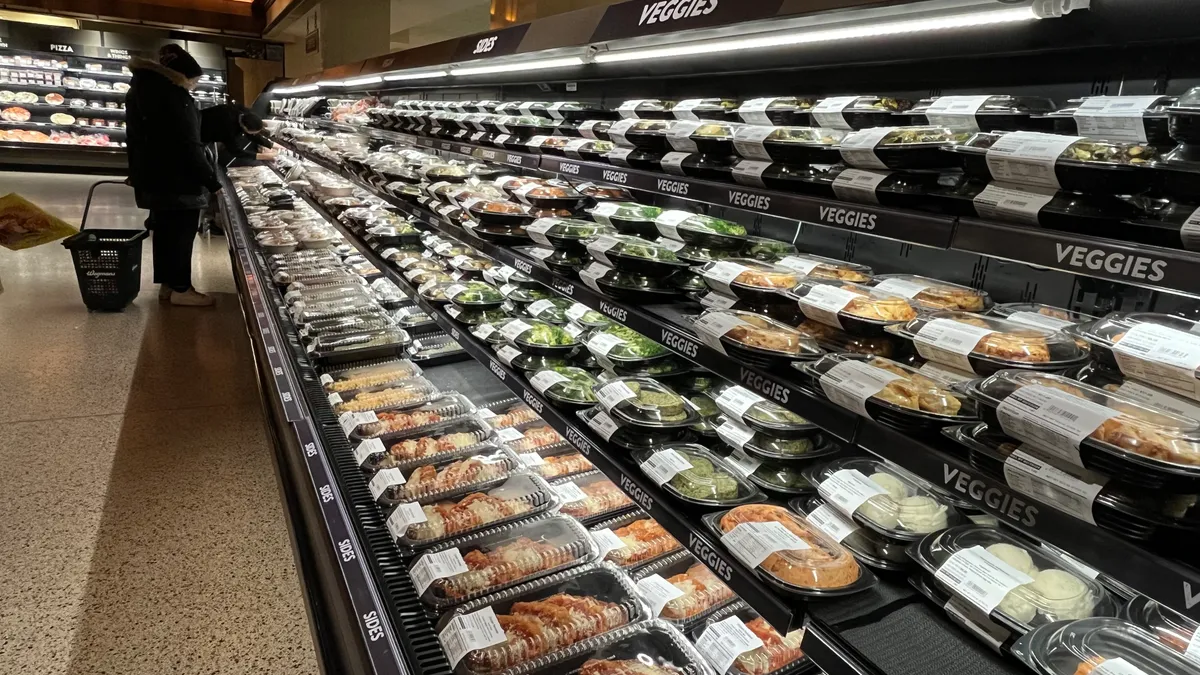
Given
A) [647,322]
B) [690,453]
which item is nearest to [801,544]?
[690,453]

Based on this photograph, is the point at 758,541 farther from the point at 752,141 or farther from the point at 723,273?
the point at 752,141

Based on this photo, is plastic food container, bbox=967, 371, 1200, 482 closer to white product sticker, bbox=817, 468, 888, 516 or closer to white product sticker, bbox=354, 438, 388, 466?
white product sticker, bbox=817, 468, 888, 516

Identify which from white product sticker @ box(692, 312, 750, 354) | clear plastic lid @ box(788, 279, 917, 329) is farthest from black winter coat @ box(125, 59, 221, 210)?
clear plastic lid @ box(788, 279, 917, 329)

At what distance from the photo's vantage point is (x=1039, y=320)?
1.27 metres

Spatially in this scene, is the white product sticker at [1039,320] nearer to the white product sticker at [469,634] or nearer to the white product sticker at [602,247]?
the white product sticker at [602,247]

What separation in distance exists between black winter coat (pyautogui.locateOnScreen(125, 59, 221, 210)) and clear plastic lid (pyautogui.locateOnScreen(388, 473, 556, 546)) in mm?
4467

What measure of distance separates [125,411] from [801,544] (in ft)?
12.7

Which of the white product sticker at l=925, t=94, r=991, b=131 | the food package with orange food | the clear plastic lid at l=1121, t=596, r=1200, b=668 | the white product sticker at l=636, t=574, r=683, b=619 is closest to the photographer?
the clear plastic lid at l=1121, t=596, r=1200, b=668

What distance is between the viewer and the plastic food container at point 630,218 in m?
2.18

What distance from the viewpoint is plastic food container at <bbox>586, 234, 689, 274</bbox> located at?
1.89 m

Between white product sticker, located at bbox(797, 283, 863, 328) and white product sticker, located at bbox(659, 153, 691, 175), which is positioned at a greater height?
white product sticker, located at bbox(659, 153, 691, 175)

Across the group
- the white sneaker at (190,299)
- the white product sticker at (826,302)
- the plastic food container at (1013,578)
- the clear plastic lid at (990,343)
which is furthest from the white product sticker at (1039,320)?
the white sneaker at (190,299)

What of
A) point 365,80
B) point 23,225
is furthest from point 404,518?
point 23,225

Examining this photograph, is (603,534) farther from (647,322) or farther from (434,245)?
(434,245)
